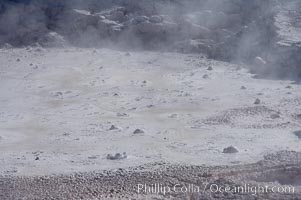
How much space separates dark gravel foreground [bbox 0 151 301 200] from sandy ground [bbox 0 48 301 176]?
27cm

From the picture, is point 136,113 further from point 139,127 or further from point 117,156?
point 117,156

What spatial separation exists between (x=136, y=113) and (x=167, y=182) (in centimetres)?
355

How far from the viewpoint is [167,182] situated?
704 cm

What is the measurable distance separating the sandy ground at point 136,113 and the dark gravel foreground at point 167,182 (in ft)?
0.88

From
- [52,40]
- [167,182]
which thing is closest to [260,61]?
[52,40]

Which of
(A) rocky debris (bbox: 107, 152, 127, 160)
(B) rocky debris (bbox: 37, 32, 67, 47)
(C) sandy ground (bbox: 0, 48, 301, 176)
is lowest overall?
(B) rocky debris (bbox: 37, 32, 67, 47)

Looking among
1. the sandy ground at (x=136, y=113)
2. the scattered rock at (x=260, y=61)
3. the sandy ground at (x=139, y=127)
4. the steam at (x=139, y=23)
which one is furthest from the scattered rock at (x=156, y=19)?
the scattered rock at (x=260, y=61)

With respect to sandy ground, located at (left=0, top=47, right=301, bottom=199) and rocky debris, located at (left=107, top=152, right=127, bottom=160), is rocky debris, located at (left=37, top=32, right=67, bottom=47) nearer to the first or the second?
sandy ground, located at (left=0, top=47, right=301, bottom=199)

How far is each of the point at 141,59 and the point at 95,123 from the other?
6.10 m

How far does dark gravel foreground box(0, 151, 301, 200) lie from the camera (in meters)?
6.64

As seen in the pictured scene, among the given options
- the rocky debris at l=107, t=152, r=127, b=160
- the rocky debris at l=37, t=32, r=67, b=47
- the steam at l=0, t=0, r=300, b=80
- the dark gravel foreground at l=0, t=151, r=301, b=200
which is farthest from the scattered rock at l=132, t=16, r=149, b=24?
the dark gravel foreground at l=0, t=151, r=301, b=200

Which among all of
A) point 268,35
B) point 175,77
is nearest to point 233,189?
point 175,77

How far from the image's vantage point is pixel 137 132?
9.15 m

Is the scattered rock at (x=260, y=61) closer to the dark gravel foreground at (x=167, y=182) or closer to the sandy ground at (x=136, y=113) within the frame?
the sandy ground at (x=136, y=113)
